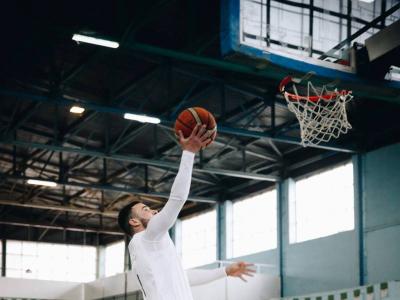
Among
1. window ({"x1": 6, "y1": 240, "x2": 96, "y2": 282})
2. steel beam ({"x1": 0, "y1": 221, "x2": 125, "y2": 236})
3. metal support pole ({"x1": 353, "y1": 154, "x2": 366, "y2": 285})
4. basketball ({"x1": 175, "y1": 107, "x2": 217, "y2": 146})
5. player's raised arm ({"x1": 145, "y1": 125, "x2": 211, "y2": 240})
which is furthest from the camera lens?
window ({"x1": 6, "y1": 240, "x2": 96, "y2": 282})

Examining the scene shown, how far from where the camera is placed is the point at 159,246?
5.48 metres

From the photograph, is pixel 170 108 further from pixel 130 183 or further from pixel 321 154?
pixel 130 183

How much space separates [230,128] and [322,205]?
13.4 feet

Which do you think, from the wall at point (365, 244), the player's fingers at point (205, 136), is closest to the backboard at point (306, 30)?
the player's fingers at point (205, 136)

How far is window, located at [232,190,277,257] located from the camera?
2478 cm

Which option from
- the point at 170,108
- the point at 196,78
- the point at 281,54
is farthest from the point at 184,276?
the point at 170,108

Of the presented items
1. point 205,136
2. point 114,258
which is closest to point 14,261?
point 114,258

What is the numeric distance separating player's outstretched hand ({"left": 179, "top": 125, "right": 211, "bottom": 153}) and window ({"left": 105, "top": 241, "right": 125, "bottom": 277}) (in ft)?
97.5

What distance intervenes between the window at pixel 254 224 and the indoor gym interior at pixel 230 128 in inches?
2.2

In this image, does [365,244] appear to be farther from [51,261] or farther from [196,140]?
[51,261]

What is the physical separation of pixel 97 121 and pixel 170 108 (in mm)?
2979

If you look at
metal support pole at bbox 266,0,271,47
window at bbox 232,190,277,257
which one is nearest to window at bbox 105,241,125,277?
window at bbox 232,190,277,257

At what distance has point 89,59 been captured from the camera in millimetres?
18203

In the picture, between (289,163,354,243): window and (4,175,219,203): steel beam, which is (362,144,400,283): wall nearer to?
(289,163,354,243): window
